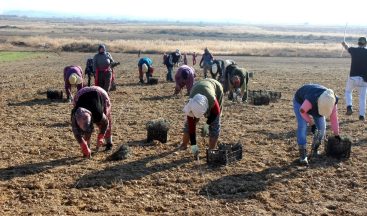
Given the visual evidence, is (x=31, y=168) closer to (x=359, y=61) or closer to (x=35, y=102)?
(x=35, y=102)

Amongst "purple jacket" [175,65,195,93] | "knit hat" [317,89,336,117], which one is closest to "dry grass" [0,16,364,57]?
"purple jacket" [175,65,195,93]

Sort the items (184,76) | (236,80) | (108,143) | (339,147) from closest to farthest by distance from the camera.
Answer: (339,147) < (108,143) < (236,80) < (184,76)

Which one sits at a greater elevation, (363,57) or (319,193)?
(363,57)

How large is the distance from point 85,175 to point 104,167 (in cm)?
51

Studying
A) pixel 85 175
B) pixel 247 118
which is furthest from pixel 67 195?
pixel 247 118

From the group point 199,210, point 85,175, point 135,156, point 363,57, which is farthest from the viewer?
point 363,57

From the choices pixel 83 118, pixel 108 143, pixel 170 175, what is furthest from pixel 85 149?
pixel 170 175

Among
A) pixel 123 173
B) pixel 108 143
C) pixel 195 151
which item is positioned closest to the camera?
pixel 123 173

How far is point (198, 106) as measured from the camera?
8.01 meters

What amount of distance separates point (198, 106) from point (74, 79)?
7.48 metres

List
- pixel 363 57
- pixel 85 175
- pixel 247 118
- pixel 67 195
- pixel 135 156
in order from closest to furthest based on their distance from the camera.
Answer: pixel 67 195
pixel 85 175
pixel 135 156
pixel 363 57
pixel 247 118

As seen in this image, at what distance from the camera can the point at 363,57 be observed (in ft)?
40.5

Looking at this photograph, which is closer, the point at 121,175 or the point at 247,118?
the point at 121,175

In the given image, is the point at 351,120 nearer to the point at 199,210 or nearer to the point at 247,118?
the point at 247,118
